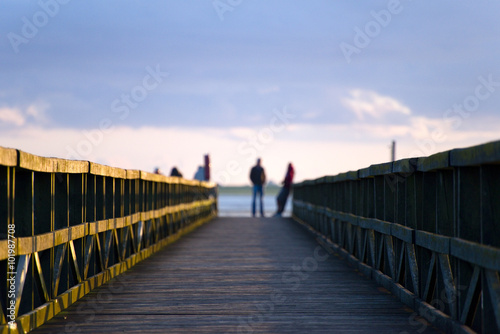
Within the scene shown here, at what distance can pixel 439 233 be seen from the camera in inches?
249

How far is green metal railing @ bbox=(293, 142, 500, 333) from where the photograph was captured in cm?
501

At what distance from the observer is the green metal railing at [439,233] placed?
5.01 m

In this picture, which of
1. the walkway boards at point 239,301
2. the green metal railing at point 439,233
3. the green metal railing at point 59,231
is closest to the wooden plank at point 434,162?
the green metal railing at point 439,233

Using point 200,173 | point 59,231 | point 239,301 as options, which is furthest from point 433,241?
point 200,173

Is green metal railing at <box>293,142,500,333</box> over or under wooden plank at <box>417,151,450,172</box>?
under

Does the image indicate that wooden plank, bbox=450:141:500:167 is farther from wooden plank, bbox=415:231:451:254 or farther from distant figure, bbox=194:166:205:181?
distant figure, bbox=194:166:205:181

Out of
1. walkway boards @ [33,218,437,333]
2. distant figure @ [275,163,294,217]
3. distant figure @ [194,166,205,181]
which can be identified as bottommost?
walkway boards @ [33,218,437,333]

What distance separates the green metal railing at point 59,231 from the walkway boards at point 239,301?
8.9 inches

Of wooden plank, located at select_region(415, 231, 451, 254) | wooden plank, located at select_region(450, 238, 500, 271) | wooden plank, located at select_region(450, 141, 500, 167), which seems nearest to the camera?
wooden plank, located at select_region(450, 141, 500, 167)

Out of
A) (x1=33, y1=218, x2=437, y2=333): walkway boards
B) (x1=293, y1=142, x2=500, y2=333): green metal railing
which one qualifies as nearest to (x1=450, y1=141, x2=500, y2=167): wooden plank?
(x1=293, y1=142, x2=500, y2=333): green metal railing

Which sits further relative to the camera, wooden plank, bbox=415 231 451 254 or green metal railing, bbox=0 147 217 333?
wooden plank, bbox=415 231 451 254

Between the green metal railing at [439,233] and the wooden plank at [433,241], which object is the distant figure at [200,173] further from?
the wooden plank at [433,241]

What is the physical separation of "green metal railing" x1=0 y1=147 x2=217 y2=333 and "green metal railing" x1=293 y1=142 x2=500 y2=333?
10.1ft

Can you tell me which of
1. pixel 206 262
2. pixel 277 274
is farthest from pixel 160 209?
pixel 277 274
